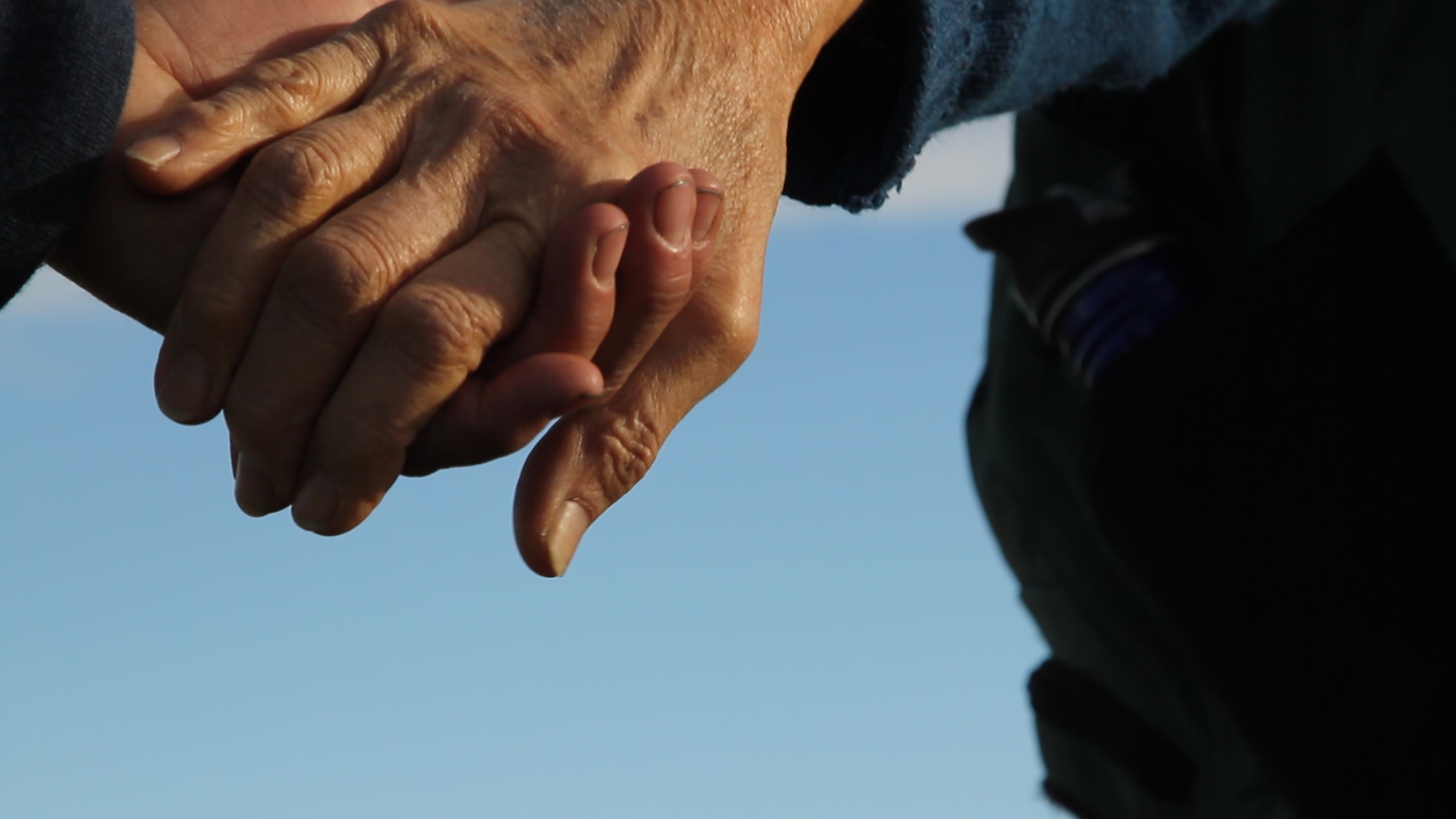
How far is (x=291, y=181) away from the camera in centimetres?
139

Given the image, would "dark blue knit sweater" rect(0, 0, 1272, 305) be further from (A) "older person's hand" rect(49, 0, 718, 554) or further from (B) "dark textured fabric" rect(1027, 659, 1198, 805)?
(B) "dark textured fabric" rect(1027, 659, 1198, 805)

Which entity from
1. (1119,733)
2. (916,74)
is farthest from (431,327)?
(1119,733)

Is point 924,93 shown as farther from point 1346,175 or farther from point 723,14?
point 1346,175

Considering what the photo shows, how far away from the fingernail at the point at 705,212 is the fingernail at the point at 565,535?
281 millimetres

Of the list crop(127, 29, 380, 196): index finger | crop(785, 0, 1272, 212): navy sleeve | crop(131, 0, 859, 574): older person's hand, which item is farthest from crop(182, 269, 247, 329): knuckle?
crop(785, 0, 1272, 212): navy sleeve

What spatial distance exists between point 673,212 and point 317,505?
1.38 feet

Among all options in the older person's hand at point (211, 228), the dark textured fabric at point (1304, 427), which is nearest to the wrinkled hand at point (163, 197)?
the older person's hand at point (211, 228)

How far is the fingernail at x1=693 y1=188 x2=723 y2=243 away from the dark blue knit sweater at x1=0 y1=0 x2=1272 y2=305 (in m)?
0.45

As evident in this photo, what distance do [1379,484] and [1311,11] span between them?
0.74 meters

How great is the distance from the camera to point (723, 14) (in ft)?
5.14

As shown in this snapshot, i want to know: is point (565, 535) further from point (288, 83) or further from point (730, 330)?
point (288, 83)

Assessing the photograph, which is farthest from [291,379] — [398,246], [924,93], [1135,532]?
[1135,532]

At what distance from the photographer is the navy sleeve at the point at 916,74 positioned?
5.84 ft

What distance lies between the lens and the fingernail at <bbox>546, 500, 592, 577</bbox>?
144 cm
